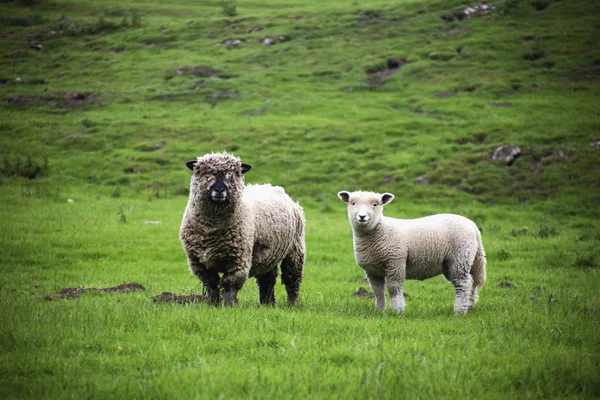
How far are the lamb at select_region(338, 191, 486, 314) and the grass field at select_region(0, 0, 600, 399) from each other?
55 cm

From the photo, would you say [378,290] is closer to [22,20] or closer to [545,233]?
[545,233]

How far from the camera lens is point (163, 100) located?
46594mm

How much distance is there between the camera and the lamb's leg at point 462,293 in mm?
9156

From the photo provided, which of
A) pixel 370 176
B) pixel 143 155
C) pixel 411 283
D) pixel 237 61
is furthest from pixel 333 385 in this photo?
pixel 237 61

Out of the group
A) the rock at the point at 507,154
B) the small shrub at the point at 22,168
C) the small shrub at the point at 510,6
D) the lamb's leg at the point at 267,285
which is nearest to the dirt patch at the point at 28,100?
the small shrub at the point at 22,168

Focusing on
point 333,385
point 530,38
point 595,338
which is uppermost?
point 530,38

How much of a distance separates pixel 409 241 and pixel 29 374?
19.9 feet

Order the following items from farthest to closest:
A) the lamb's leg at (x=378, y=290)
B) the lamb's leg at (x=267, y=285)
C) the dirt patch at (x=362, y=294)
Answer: the dirt patch at (x=362, y=294) → the lamb's leg at (x=267, y=285) → the lamb's leg at (x=378, y=290)

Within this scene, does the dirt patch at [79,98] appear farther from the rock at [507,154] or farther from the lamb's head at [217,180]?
the lamb's head at [217,180]

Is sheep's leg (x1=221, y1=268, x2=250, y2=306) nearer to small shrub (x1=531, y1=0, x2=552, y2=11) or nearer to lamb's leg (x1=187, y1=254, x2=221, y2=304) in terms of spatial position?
lamb's leg (x1=187, y1=254, x2=221, y2=304)

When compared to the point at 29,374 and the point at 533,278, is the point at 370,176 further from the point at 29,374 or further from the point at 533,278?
the point at 29,374

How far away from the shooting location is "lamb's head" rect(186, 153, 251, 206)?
325 inches

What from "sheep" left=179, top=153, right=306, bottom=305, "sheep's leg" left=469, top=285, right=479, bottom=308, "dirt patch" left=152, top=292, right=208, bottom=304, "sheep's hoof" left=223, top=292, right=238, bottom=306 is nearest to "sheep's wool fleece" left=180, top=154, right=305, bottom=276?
"sheep" left=179, top=153, right=306, bottom=305

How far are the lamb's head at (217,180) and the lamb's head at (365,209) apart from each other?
77.7 inches
